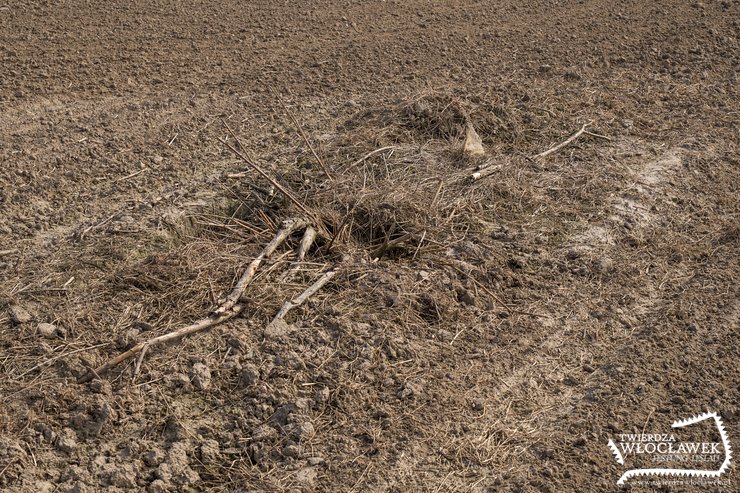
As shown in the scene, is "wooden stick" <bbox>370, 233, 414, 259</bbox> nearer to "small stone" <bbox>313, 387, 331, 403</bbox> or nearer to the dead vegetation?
the dead vegetation

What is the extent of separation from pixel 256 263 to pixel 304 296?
0.33m

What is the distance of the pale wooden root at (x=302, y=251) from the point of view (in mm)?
4672

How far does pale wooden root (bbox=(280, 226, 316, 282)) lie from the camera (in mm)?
4672

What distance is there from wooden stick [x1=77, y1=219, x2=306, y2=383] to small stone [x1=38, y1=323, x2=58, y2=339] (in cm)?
35

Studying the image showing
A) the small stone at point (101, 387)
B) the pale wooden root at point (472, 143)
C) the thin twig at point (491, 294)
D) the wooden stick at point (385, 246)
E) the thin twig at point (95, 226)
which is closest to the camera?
the small stone at point (101, 387)

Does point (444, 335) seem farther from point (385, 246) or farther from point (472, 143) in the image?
point (472, 143)

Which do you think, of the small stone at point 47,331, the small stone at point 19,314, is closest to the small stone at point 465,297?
the small stone at point 47,331

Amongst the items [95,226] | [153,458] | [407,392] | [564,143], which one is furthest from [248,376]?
[564,143]

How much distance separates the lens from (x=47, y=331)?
4273 millimetres

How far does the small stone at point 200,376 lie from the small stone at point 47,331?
0.69 meters

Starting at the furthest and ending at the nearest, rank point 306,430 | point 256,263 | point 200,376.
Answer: point 256,263
point 200,376
point 306,430

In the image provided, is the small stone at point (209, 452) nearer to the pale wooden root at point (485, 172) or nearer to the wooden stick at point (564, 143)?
the pale wooden root at point (485, 172)

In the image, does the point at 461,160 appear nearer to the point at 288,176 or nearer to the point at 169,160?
the point at 288,176

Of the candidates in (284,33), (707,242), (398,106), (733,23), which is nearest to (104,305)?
(398,106)
